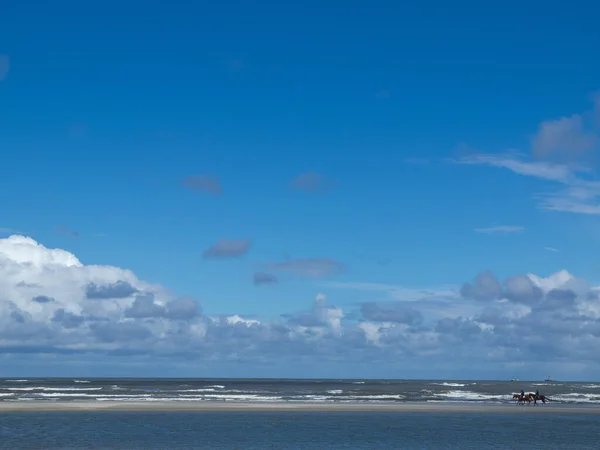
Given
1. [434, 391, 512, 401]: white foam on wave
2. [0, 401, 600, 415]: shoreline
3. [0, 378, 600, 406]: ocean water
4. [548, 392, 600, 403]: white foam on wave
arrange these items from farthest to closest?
[434, 391, 512, 401]: white foam on wave → [548, 392, 600, 403]: white foam on wave → [0, 378, 600, 406]: ocean water → [0, 401, 600, 415]: shoreline

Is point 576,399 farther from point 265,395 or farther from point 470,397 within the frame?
point 265,395

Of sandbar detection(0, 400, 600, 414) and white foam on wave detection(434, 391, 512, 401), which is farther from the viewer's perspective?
white foam on wave detection(434, 391, 512, 401)
